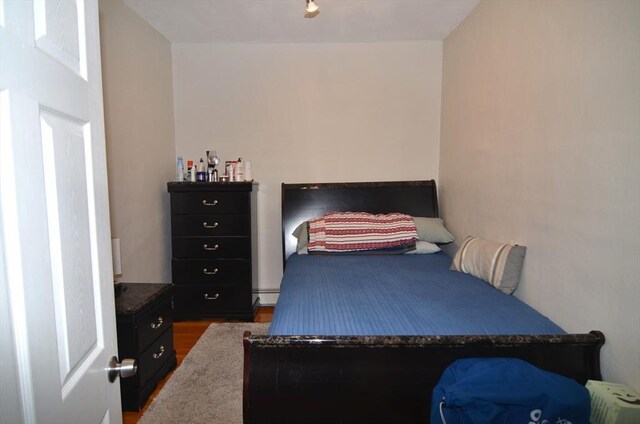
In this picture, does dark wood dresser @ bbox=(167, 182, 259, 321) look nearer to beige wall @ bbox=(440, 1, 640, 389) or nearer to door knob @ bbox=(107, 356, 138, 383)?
beige wall @ bbox=(440, 1, 640, 389)

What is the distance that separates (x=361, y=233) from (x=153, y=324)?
62.8 inches

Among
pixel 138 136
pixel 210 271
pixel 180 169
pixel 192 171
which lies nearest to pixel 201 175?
pixel 192 171

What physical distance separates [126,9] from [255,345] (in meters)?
2.60

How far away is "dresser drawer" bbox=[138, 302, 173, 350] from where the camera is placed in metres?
1.91

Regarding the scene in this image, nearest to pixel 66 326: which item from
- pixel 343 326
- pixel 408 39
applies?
pixel 343 326

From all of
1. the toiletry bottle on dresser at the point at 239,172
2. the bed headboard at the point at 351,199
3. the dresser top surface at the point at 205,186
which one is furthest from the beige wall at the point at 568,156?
the toiletry bottle on dresser at the point at 239,172

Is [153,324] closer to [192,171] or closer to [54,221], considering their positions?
[192,171]

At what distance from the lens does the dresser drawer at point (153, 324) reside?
6.28 feet

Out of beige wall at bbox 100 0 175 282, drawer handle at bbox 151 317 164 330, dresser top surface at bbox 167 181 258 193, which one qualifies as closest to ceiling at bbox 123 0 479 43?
beige wall at bbox 100 0 175 282

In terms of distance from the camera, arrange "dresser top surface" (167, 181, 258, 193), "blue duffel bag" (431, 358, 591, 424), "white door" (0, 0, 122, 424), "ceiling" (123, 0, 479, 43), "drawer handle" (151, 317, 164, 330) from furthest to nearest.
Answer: "dresser top surface" (167, 181, 258, 193) < "ceiling" (123, 0, 479, 43) < "drawer handle" (151, 317, 164, 330) < "blue duffel bag" (431, 358, 591, 424) < "white door" (0, 0, 122, 424)

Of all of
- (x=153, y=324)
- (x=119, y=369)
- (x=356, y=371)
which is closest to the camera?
(x=119, y=369)

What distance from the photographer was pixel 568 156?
5.02 ft

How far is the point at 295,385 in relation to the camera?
127 centimetres

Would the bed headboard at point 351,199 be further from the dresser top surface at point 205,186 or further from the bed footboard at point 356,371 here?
the bed footboard at point 356,371
